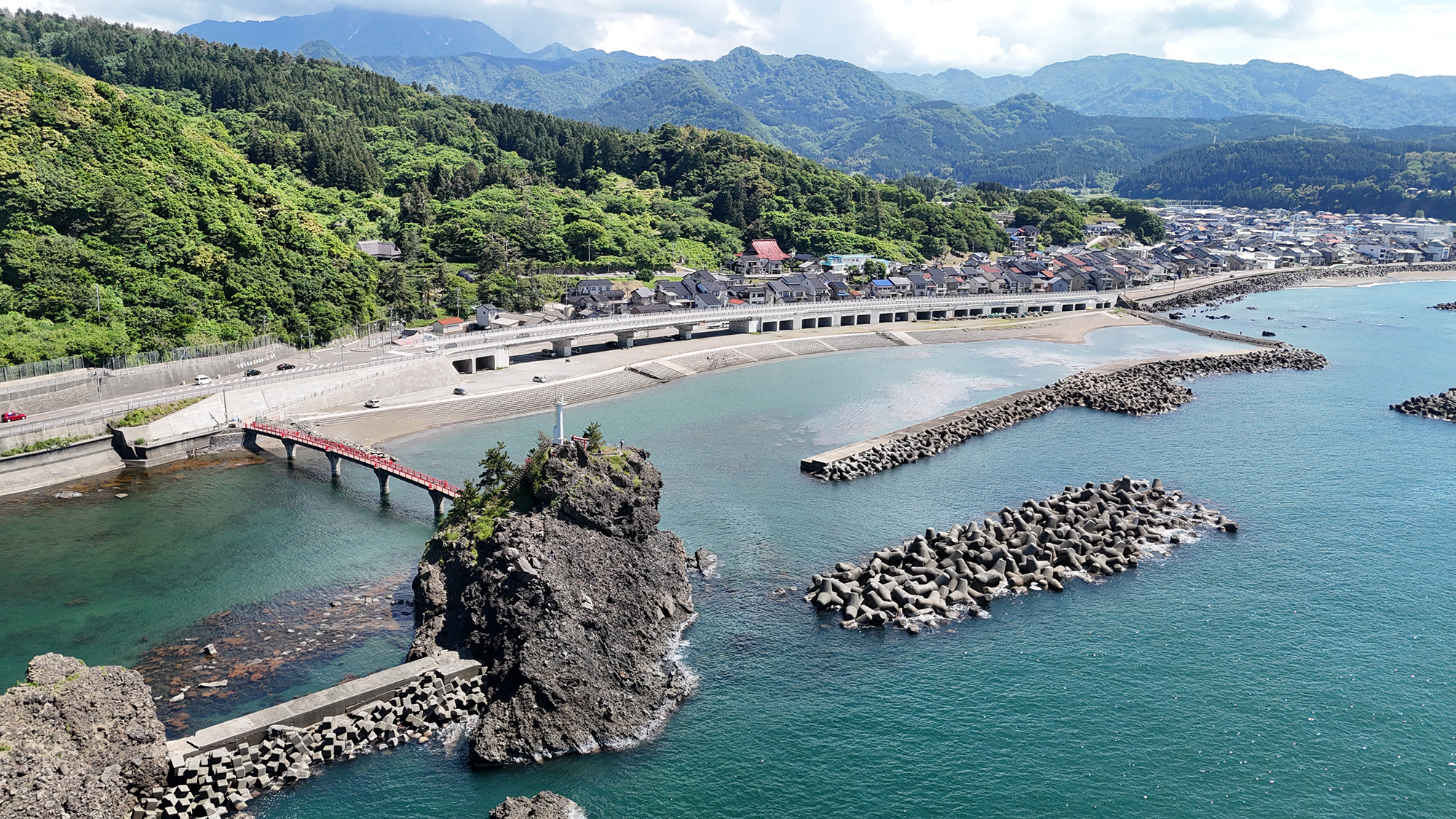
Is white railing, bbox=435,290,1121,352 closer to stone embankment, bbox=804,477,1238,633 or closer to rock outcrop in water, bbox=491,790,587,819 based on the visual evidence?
stone embankment, bbox=804,477,1238,633

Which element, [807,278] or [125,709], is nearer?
[125,709]

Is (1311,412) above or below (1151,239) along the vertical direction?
below

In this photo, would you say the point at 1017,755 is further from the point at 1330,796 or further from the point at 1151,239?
the point at 1151,239

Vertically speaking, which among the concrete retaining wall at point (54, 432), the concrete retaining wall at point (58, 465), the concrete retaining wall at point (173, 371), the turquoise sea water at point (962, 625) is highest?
the concrete retaining wall at point (173, 371)

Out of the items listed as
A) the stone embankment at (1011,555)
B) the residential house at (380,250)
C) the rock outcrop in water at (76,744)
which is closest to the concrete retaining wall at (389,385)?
the rock outcrop in water at (76,744)

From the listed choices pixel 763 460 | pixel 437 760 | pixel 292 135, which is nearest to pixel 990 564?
pixel 763 460

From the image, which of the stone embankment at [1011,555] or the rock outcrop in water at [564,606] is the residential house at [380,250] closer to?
the rock outcrop in water at [564,606]
